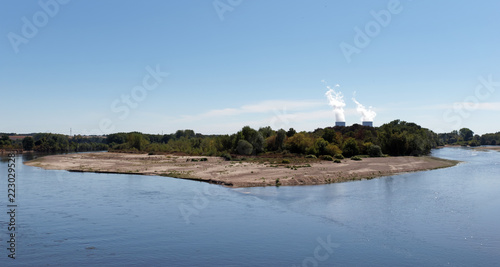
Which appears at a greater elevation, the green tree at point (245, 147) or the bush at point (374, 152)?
the green tree at point (245, 147)

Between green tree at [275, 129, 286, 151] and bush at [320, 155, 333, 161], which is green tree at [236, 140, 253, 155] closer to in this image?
green tree at [275, 129, 286, 151]

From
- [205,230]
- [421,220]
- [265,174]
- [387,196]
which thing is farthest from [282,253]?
[265,174]

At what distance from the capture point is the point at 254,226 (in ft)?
98.1

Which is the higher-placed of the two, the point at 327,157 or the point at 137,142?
the point at 137,142

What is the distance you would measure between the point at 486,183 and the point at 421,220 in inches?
1241

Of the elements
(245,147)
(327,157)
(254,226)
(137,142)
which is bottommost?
(254,226)

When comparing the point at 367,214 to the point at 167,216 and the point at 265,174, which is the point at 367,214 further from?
the point at 265,174

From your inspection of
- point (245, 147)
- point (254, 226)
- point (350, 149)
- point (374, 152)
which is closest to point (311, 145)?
point (350, 149)

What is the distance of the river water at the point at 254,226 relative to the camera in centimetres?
2273

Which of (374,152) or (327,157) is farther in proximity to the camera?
(374,152)

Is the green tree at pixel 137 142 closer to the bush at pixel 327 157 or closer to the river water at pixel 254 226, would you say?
the bush at pixel 327 157

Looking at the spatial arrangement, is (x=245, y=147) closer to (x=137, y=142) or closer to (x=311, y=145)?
(x=311, y=145)

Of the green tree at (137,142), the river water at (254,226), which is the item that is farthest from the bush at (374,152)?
the green tree at (137,142)

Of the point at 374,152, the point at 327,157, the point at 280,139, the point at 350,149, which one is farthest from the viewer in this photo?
the point at 280,139
